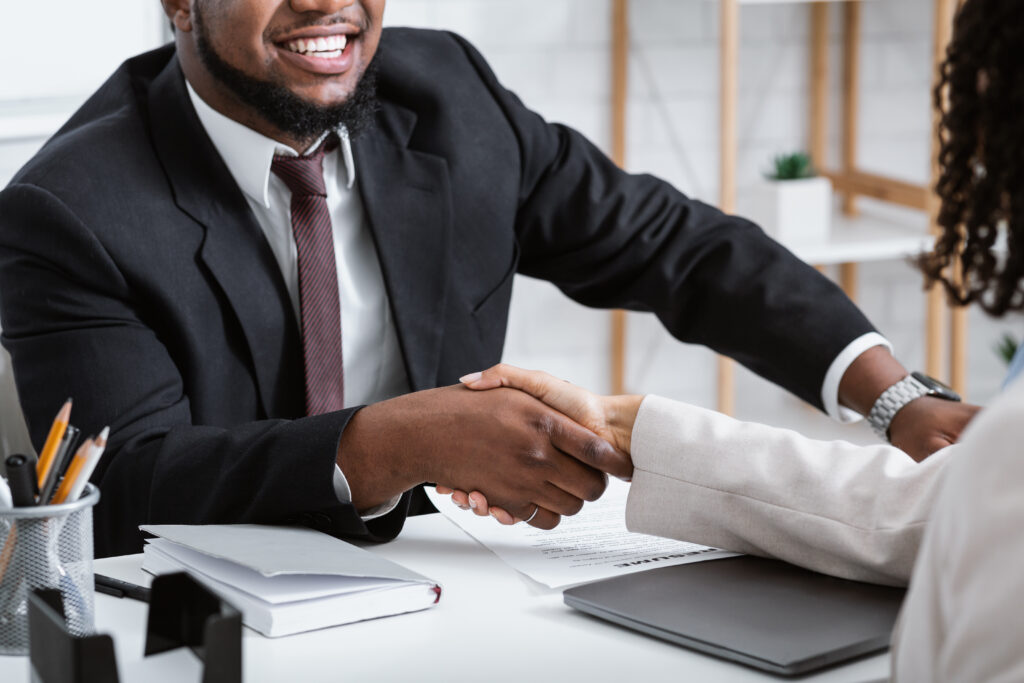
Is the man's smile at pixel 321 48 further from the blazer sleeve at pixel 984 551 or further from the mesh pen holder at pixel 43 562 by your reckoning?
the blazer sleeve at pixel 984 551

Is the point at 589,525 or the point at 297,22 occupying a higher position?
the point at 297,22

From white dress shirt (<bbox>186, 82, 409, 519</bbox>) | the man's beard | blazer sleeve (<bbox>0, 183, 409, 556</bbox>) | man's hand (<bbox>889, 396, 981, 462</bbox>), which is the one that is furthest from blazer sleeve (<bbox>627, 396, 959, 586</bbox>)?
the man's beard

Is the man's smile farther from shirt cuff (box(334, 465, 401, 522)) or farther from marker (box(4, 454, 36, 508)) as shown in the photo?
marker (box(4, 454, 36, 508))

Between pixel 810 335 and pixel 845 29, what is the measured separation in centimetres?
156

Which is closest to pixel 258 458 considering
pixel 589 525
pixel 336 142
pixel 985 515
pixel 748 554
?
pixel 589 525

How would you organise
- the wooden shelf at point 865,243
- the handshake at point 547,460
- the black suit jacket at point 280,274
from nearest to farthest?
the handshake at point 547,460 < the black suit jacket at point 280,274 < the wooden shelf at point 865,243

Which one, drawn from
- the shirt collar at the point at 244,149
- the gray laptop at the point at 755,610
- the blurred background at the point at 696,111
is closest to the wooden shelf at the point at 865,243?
the blurred background at the point at 696,111

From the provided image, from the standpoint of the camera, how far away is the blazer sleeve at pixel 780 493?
983 mm

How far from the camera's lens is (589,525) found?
3.90 feet

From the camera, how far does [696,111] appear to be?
2842 millimetres

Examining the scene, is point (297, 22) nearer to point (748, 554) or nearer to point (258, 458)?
point (258, 458)

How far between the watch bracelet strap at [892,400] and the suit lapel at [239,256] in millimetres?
679

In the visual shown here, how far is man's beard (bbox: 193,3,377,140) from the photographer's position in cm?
158

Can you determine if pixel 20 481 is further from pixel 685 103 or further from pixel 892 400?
pixel 685 103
